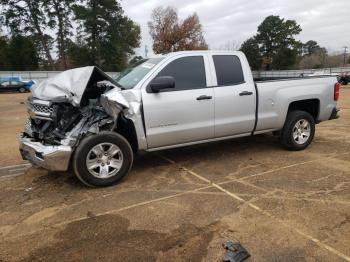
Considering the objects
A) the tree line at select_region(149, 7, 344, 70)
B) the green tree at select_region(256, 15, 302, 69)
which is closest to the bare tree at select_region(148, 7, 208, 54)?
the tree line at select_region(149, 7, 344, 70)

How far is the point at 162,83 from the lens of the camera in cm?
523

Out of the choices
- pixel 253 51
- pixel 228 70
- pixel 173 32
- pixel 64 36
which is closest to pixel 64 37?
pixel 64 36

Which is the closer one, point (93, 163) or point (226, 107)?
point (93, 163)

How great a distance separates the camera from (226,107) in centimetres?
597

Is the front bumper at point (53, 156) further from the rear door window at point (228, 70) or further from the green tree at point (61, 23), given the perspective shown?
the green tree at point (61, 23)

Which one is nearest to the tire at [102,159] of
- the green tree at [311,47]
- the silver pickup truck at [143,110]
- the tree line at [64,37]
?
the silver pickup truck at [143,110]

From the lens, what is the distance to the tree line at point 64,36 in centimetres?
4834

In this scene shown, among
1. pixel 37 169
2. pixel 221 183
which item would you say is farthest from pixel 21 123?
pixel 221 183

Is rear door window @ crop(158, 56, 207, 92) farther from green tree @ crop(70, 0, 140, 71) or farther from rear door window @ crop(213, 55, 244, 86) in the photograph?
green tree @ crop(70, 0, 140, 71)

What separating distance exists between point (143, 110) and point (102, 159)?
91 centimetres

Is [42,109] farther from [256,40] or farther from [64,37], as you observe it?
[256,40]

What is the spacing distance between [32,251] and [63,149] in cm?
161

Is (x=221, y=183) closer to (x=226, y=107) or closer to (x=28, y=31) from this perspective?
(x=226, y=107)

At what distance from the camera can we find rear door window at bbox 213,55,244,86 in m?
6.04
